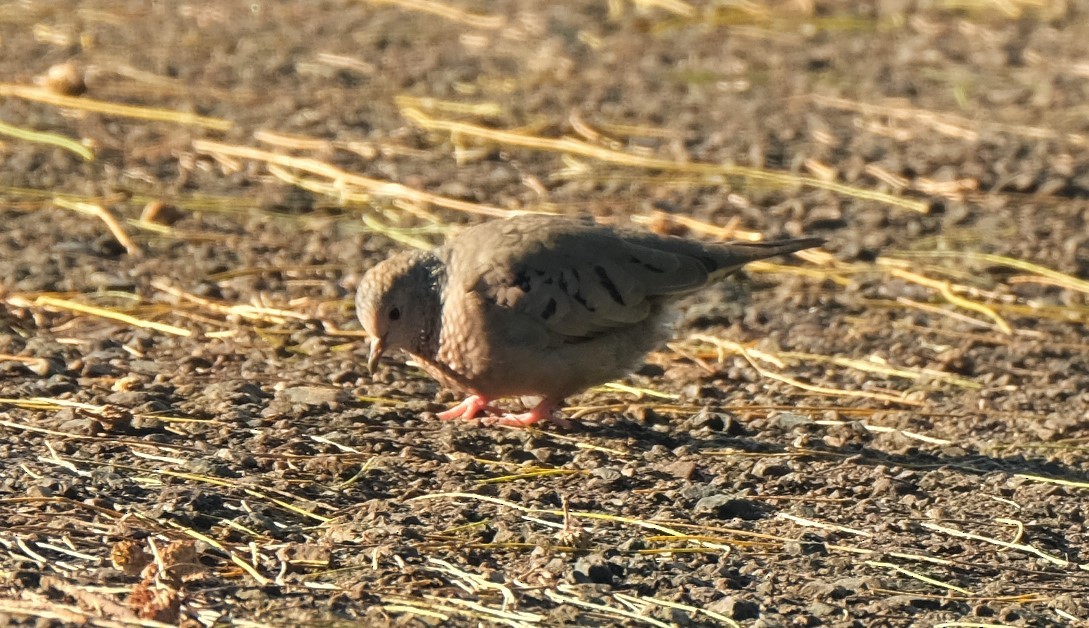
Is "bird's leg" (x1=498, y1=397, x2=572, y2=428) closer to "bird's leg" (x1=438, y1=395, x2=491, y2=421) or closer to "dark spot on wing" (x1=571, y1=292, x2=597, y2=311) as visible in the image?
"bird's leg" (x1=438, y1=395, x2=491, y2=421)

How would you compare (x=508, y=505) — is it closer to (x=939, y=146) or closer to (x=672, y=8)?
(x=939, y=146)

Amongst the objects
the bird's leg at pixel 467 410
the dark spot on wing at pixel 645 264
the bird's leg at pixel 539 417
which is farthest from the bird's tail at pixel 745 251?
the bird's leg at pixel 467 410

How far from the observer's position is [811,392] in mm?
6020

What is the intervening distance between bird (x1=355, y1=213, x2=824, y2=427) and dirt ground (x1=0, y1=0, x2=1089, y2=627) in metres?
0.21

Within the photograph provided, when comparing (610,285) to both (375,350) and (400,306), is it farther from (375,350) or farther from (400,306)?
(375,350)

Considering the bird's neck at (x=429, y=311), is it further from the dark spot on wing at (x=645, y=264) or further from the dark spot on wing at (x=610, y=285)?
the dark spot on wing at (x=645, y=264)

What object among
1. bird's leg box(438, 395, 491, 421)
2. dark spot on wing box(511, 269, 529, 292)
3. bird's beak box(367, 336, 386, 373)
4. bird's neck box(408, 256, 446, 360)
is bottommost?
bird's leg box(438, 395, 491, 421)

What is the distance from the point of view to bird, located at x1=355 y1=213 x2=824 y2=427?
5.34m

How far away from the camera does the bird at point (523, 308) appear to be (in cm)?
534

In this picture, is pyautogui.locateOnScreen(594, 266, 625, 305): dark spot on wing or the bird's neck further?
pyautogui.locateOnScreen(594, 266, 625, 305): dark spot on wing

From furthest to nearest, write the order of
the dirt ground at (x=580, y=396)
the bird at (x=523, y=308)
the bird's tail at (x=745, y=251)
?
1. the bird's tail at (x=745, y=251)
2. the bird at (x=523, y=308)
3. the dirt ground at (x=580, y=396)

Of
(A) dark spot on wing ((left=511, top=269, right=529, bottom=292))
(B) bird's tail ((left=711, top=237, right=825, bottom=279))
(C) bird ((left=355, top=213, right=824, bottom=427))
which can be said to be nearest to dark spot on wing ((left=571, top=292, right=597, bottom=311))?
(C) bird ((left=355, top=213, right=824, bottom=427))

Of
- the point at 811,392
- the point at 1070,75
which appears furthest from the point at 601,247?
the point at 1070,75

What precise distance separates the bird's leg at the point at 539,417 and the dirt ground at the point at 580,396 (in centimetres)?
15
